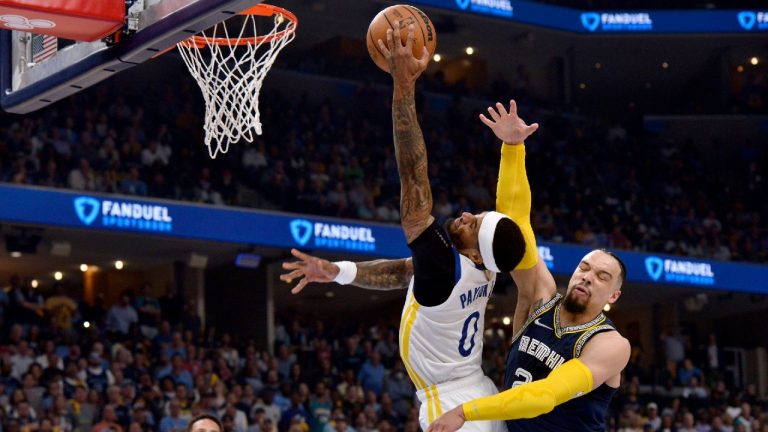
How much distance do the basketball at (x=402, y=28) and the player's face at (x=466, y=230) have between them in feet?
2.51

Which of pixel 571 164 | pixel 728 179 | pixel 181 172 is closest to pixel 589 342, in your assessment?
pixel 181 172

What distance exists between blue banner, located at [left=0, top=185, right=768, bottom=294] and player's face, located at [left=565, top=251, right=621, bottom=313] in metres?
13.1

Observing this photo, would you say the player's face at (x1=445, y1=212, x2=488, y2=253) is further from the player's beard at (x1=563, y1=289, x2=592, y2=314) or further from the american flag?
the american flag

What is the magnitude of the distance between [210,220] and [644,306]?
1235 cm

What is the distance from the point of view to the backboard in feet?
21.6

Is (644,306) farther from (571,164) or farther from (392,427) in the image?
Result: (392,427)

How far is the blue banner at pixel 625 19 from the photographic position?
26422 millimetres

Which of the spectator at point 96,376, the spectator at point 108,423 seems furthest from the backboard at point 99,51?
the spectator at point 96,376

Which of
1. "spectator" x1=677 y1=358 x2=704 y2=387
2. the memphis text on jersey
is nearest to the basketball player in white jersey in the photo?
the memphis text on jersey

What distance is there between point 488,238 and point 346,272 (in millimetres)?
973

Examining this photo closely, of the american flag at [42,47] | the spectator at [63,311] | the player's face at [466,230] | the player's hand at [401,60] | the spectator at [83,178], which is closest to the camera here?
the player's hand at [401,60]

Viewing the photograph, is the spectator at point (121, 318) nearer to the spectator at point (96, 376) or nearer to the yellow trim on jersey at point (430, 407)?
the spectator at point (96, 376)

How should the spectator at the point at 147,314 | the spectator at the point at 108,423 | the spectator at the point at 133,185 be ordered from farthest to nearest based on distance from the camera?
1. the spectator at the point at 133,185
2. the spectator at the point at 147,314
3. the spectator at the point at 108,423

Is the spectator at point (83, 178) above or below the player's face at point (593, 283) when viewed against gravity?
above
